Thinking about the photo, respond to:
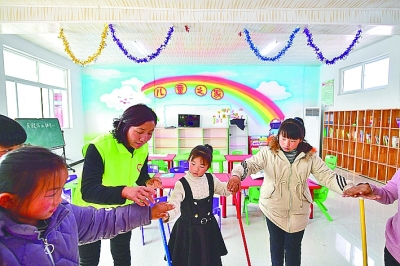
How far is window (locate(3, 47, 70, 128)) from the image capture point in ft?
18.1

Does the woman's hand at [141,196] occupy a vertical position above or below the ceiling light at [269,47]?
below

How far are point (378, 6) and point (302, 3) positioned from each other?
4.22 feet

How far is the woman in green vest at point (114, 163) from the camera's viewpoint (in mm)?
1296

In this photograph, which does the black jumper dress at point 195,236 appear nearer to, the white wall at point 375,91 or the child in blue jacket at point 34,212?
the child in blue jacket at point 34,212

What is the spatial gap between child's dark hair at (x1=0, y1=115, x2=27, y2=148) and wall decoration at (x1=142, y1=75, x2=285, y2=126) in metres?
7.59

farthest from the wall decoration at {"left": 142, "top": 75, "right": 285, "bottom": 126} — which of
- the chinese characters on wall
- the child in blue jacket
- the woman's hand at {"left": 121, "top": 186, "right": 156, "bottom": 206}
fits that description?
the child in blue jacket

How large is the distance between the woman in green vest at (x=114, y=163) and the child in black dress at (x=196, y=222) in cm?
42

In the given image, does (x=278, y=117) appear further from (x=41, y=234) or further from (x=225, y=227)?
(x=41, y=234)

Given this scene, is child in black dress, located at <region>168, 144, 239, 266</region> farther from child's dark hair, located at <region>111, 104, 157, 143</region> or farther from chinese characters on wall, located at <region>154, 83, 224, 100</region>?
chinese characters on wall, located at <region>154, 83, 224, 100</region>

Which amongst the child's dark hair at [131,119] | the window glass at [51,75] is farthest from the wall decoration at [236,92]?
the child's dark hair at [131,119]

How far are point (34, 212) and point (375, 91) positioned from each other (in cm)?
735

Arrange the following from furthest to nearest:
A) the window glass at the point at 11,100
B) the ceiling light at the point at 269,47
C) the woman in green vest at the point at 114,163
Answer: the ceiling light at the point at 269,47 → the window glass at the point at 11,100 → the woman in green vest at the point at 114,163

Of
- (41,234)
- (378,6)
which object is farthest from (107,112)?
(41,234)

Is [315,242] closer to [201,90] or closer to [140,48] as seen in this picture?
[140,48]
